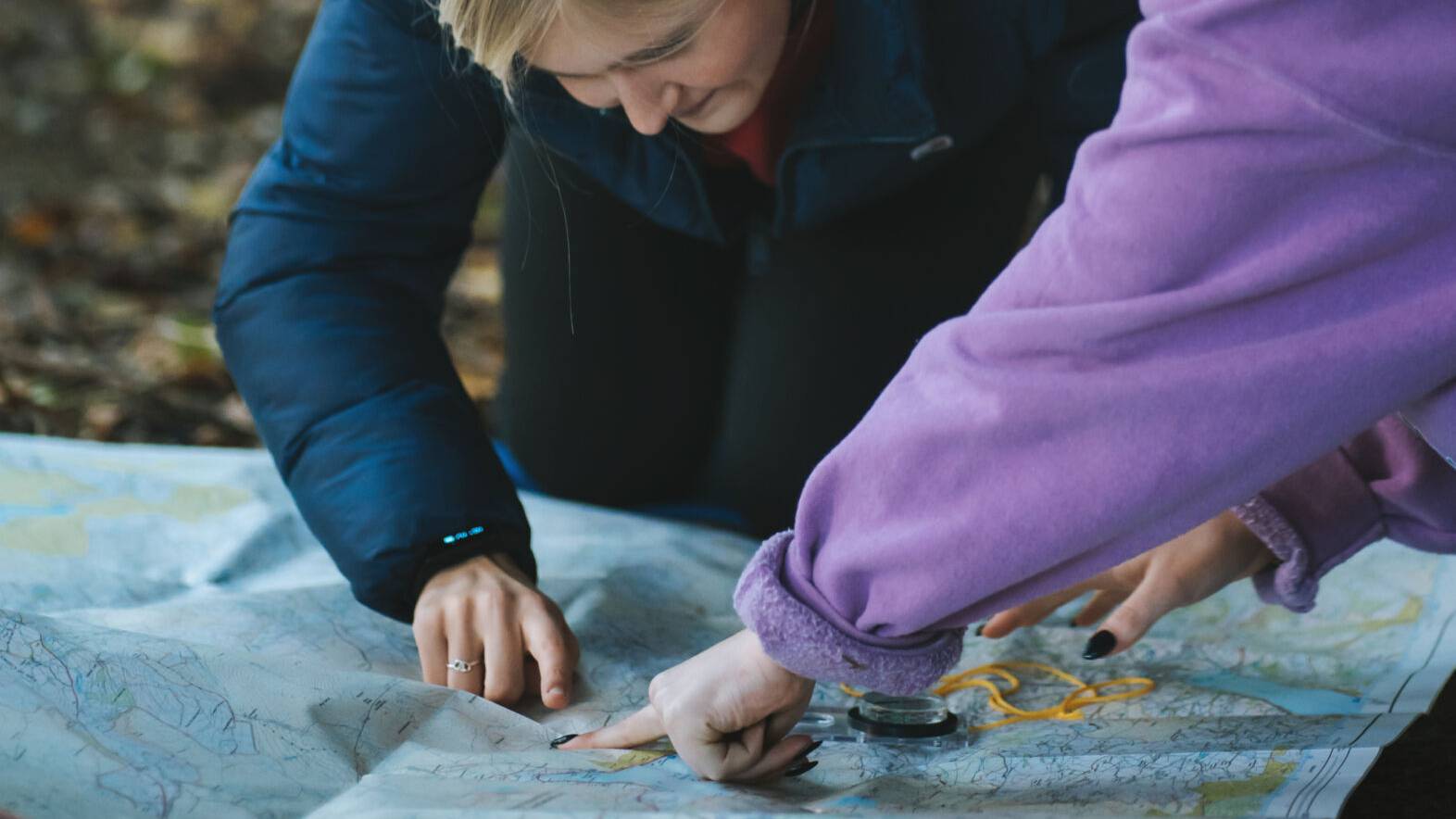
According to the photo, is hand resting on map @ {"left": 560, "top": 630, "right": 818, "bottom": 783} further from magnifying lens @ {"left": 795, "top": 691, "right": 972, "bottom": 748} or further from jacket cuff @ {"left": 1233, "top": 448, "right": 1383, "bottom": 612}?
jacket cuff @ {"left": 1233, "top": 448, "right": 1383, "bottom": 612}

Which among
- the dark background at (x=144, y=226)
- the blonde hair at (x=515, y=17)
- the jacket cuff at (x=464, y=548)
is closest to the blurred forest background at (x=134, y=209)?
the dark background at (x=144, y=226)

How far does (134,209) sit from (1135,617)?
258 cm

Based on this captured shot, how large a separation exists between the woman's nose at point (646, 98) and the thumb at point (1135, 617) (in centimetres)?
47

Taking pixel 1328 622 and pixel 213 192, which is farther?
pixel 213 192

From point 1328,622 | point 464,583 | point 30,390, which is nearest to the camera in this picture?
point 464,583

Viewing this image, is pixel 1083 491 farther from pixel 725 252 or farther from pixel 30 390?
pixel 30 390

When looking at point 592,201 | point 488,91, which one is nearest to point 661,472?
point 592,201

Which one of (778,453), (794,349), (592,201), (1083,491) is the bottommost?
(778,453)

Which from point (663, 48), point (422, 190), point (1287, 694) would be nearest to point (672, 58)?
point (663, 48)

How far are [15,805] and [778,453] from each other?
89 centimetres

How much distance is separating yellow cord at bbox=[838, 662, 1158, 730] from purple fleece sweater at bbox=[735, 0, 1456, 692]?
31 cm

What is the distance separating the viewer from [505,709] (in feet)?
3.22

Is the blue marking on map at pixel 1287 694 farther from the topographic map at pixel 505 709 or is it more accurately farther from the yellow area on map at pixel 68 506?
the yellow area on map at pixel 68 506

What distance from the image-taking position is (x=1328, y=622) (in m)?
1.21
